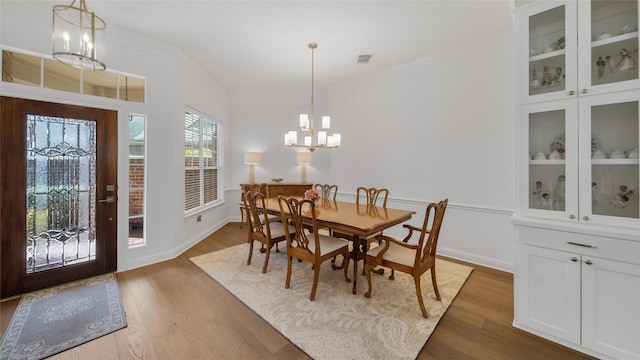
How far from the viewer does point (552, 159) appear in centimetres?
196

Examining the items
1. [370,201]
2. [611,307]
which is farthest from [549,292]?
[370,201]

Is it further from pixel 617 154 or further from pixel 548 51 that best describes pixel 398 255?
pixel 548 51

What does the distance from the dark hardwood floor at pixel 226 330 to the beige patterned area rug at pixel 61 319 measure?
8cm

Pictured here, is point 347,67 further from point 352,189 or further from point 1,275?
point 1,275

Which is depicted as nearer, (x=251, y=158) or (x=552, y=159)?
(x=552, y=159)

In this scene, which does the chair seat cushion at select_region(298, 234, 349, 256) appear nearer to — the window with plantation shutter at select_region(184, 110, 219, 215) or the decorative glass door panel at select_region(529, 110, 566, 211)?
the decorative glass door panel at select_region(529, 110, 566, 211)

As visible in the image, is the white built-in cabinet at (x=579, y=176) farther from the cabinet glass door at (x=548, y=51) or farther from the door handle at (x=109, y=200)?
the door handle at (x=109, y=200)

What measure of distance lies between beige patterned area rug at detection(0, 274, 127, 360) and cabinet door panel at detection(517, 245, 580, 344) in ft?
11.0

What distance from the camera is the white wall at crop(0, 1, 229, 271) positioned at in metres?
2.47

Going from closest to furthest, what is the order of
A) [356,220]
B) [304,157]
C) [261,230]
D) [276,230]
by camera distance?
[356,220]
[261,230]
[276,230]
[304,157]

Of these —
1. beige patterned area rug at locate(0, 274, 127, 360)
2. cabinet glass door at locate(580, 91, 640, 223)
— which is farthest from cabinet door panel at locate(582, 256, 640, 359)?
beige patterned area rug at locate(0, 274, 127, 360)

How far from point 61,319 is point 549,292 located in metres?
4.04

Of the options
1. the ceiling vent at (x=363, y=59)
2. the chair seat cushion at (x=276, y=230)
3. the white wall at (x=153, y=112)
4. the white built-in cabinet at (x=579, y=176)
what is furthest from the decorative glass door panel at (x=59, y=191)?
the white built-in cabinet at (x=579, y=176)

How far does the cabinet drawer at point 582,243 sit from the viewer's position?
1.60 metres
